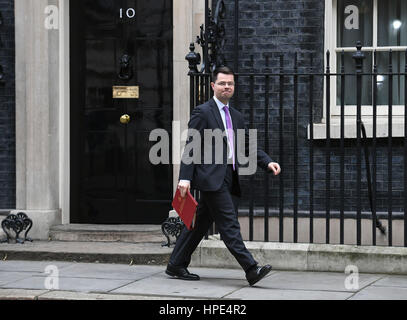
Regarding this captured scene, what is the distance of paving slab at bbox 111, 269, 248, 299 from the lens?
797cm

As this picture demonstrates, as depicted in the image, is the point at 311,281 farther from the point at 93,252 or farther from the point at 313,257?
the point at 93,252

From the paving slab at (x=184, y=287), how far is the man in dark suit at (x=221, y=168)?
1.00 ft

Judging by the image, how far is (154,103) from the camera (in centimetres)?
1127

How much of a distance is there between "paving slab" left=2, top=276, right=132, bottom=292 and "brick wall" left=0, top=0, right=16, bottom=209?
107 inches

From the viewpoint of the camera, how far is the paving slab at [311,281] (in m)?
8.29

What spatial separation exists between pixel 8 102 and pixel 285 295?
16.0 feet

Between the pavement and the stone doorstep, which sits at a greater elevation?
the stone doorstep

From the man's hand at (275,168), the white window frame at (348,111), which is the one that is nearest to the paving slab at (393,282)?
the man's hand at (275,168)

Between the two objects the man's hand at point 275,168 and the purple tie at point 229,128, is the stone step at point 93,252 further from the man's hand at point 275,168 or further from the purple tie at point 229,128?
the man's hand at point 275,168

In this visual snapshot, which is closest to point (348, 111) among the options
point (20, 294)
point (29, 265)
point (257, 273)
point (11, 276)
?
point (257, 273)

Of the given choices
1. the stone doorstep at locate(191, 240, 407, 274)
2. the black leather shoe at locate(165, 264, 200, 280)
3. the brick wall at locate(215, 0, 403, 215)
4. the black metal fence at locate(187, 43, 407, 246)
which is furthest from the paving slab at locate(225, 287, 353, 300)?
the brick wall at locate(215, 0, 403, 215)

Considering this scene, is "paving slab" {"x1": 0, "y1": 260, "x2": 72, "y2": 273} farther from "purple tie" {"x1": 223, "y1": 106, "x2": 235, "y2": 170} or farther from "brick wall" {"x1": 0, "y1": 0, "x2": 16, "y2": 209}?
"purple tie" {"x1": 223, "y1": 106, "x2": 235, "y2": 170}
